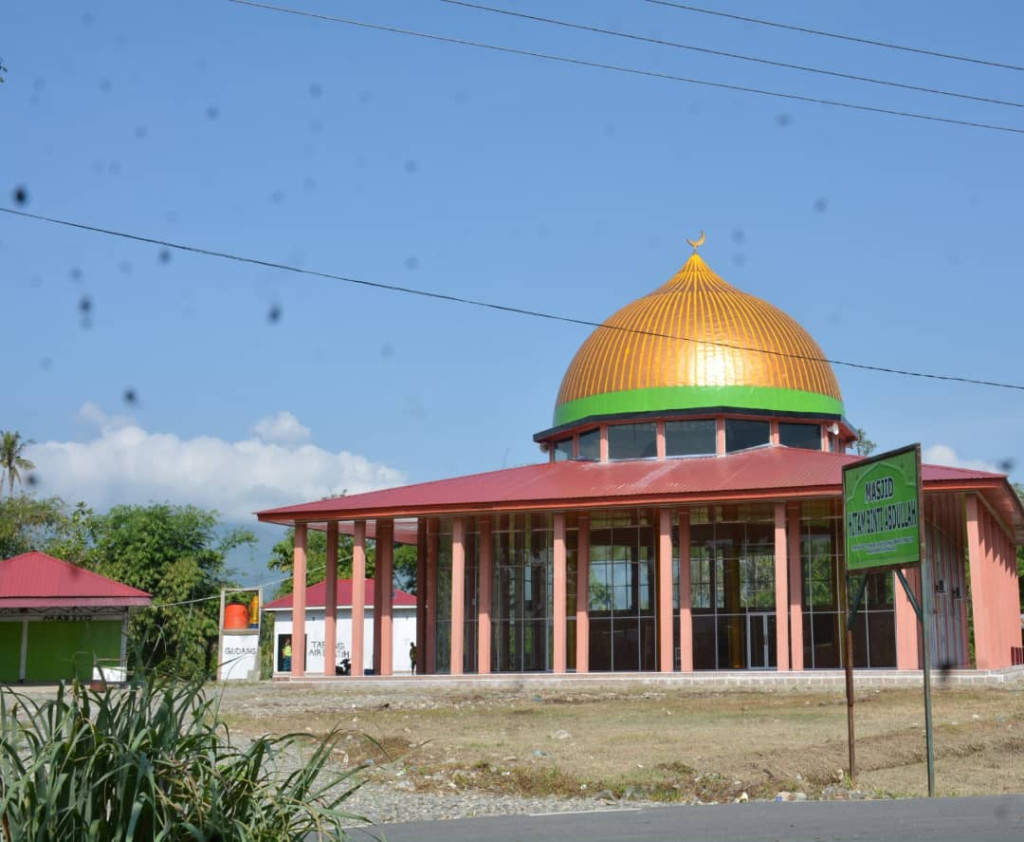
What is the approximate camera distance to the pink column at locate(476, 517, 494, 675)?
3622cm

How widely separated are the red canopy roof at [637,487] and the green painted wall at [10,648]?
8.69 metres

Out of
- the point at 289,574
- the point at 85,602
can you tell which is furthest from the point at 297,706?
the point at 289,574

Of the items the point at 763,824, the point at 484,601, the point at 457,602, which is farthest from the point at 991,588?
the point at 763,824

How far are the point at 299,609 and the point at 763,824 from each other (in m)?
28.6

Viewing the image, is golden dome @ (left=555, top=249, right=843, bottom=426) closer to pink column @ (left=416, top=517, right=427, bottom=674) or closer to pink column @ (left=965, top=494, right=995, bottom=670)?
pink column @ (left=416, top=517, right=427, bottom=674)

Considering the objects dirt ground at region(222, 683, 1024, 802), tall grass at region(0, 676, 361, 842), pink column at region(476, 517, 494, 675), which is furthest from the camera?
pink column at region(476, 517, 494, 675)

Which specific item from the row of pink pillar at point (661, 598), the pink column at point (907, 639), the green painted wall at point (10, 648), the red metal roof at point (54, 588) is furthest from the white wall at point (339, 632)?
the pink column at point (907, 639)

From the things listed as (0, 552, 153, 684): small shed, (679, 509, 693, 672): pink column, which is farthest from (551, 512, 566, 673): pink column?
(0, 552, 153, 684): small shed

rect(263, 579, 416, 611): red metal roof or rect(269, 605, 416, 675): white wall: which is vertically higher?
rect(263, 579, 416, 611): red metal roof

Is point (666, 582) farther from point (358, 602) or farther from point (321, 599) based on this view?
point (321, 599)

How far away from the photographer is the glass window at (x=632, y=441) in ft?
134

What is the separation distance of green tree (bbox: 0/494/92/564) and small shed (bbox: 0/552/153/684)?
87.0 ft

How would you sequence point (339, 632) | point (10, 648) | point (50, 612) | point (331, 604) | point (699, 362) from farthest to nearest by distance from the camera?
point (339, 632), point (699, 362), point (10, 648), point (50, 612), point (331, 604)

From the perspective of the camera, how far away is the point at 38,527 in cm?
7300
